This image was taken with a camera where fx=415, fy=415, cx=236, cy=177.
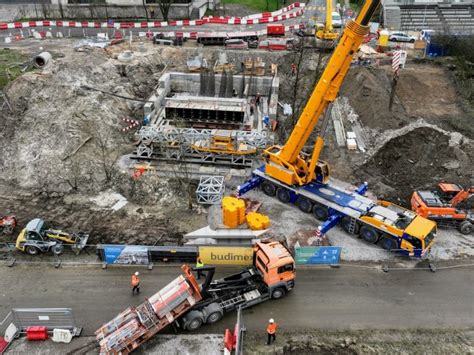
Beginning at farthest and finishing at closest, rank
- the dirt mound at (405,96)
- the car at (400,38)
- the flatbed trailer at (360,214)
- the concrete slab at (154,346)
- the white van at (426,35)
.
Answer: the car at (400,38)
the white van at (426,35)
the dirt mound at (405,96)
the flatbed trailer at (360,214)
the concrete slab at (154,346)

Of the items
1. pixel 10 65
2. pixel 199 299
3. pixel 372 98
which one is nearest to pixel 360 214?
pixel 199 299

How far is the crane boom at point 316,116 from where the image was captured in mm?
17703

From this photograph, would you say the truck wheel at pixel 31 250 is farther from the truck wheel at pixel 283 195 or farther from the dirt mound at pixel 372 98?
the dirt mound at pixel 372 98

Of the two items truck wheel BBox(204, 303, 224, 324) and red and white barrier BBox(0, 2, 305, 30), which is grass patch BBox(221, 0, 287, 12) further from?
truck wheel BBox(204, 303, 224, 324)

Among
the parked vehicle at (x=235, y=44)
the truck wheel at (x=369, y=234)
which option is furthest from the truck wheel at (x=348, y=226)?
the parked vehicle at (x=235, y=44)

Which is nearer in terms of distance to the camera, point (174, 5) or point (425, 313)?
point (425, 313)

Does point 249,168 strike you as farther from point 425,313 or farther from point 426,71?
point 426,71

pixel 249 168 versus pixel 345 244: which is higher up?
pixel 249 168

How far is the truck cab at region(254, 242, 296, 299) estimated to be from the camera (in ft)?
54.9

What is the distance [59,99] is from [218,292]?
762 inches

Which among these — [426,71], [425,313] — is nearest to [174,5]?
[426,71]

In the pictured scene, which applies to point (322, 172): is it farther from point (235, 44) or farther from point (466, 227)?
point (235, 44)

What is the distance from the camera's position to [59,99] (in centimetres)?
2864

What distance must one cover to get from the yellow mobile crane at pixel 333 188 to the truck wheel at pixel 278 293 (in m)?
4.24
